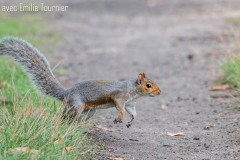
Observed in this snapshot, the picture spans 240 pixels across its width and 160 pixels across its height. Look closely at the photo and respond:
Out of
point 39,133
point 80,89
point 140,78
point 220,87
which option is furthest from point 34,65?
point 220,87

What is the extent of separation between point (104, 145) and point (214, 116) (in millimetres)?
1983

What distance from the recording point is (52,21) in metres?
16.9

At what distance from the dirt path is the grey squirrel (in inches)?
12.2

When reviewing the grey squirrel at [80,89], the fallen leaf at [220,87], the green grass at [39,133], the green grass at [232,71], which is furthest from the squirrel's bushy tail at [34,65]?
the fallen leaf at [220,87]

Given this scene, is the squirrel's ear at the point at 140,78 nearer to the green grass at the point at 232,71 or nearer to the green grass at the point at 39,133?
the green grass at the point at 39,133

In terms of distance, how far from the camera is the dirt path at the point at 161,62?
20.4 ft

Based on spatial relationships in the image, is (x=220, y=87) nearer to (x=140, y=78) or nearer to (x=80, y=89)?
(x=140, y=78)

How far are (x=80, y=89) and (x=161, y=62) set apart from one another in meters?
5.81

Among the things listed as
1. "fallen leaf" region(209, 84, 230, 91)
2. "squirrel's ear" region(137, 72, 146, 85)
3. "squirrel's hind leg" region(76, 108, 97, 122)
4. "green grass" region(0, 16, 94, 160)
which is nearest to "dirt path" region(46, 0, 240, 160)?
"fallen leaf" region(209, 84, 230, 91)

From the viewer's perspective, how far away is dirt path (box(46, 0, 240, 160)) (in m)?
6.20

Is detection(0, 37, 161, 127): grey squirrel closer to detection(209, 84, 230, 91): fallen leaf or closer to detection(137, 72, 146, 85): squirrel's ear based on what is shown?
detection(137, 72, 146, 85): squirrel's ear

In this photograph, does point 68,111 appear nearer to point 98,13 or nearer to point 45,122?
point 45,122

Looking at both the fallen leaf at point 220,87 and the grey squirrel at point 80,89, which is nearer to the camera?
the grey squirrel at point 80,89

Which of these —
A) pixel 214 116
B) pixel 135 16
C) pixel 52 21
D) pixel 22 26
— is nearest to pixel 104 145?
pixel 214 116
